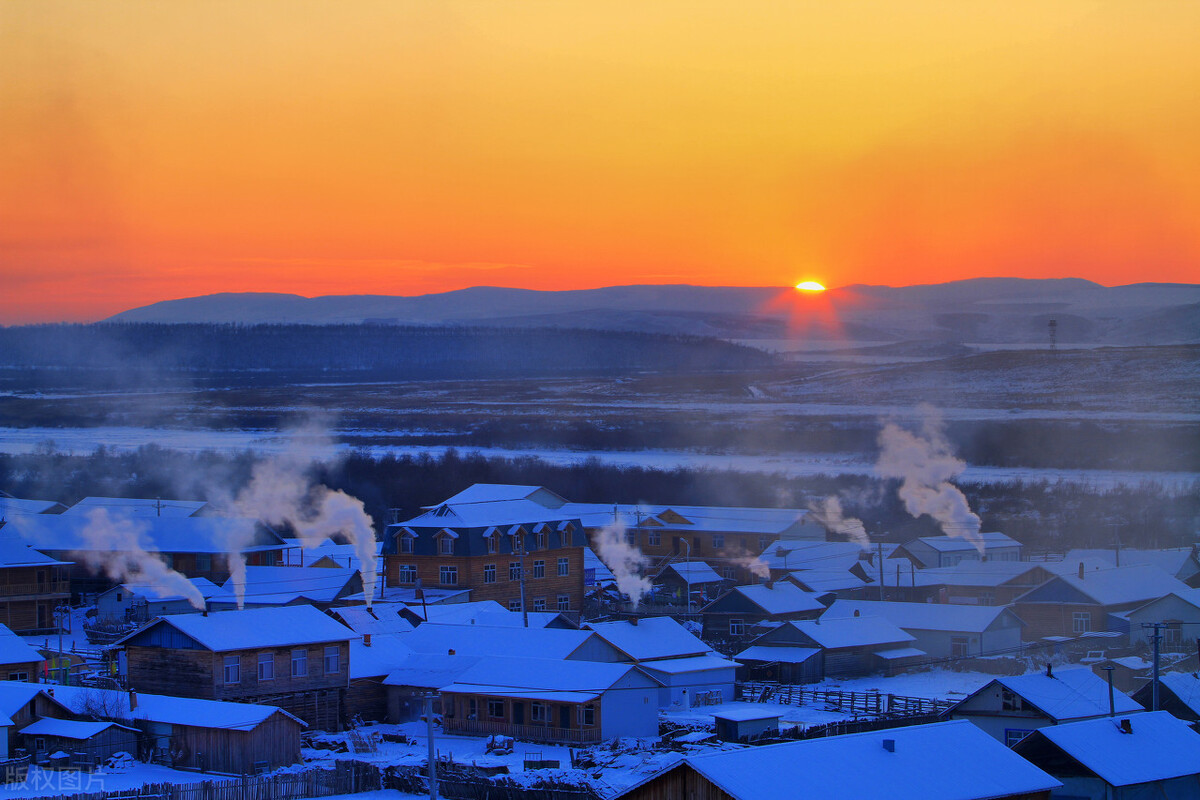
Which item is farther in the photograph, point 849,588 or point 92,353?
point 92,353

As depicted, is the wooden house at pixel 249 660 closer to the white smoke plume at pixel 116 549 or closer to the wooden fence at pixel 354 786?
the wooden fence at pixel 354 786

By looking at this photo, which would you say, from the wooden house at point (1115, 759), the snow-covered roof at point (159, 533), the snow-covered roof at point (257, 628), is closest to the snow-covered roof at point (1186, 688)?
the wooden house at point (1115, 759)

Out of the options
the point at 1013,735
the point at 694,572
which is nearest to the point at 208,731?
the point at 1013,735

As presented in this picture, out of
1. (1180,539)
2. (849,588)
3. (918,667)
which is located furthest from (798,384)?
(918,667)

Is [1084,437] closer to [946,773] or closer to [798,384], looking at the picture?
[798,384]

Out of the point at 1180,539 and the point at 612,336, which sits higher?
the point at 612,336

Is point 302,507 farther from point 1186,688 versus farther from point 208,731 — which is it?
point 1186,688

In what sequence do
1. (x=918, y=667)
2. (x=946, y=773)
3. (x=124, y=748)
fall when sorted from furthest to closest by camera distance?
1. (x=918, y=667)
2. (x=124, y=748)
3. (x=946, y=773)
